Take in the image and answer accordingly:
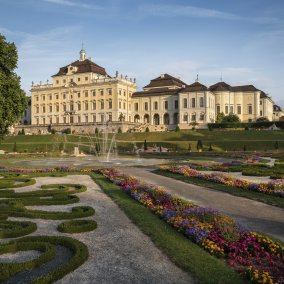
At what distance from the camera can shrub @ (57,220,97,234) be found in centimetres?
723

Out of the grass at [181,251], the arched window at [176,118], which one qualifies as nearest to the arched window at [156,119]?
the arched window at [176,118]

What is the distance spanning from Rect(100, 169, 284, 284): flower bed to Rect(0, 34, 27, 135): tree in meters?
18.5

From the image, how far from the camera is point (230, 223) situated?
6887mm

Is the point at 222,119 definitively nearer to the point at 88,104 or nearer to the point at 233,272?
the point at 88,104

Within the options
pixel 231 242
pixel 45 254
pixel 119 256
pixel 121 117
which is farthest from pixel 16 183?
pixel 121 117

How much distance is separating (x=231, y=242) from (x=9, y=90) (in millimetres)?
21527

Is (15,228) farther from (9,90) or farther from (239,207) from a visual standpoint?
(9,90)

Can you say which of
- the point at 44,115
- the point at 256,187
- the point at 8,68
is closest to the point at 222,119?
the point at 44,115

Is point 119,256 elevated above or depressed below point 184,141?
below

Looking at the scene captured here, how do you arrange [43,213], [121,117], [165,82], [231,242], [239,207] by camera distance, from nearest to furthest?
1. [231,242]
2. [43,213]
3. [239,207]
4. [121,117]
5. [165,82]

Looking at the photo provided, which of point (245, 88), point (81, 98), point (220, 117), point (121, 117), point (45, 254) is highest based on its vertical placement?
point (245, 88)

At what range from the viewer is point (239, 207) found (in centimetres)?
986

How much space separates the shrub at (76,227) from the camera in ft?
23.7

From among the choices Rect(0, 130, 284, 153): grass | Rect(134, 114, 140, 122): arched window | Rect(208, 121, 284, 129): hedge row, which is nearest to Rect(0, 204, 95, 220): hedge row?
Rect(0, 130, 284, 153): grass
